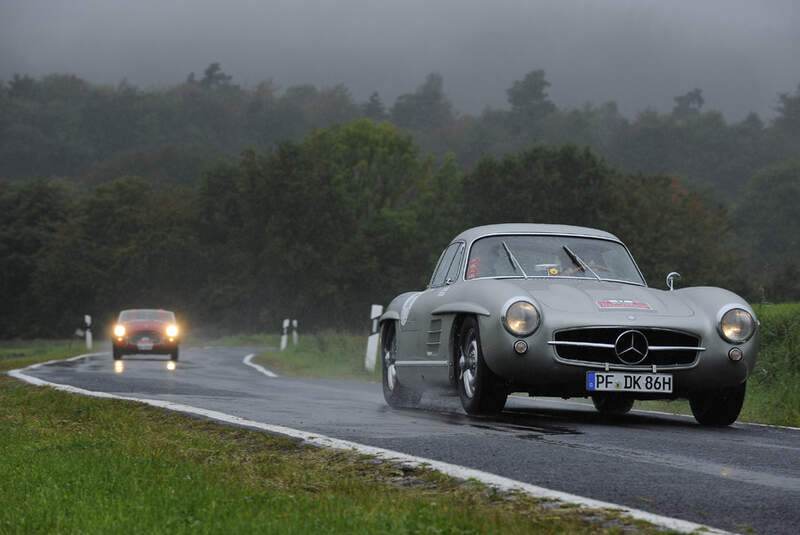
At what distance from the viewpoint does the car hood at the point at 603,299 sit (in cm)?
954

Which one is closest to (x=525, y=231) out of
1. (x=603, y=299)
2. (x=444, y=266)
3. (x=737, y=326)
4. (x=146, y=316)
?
(x=444, y=266)

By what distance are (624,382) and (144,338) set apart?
891 inches

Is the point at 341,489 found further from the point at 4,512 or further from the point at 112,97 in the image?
the point at 112,97

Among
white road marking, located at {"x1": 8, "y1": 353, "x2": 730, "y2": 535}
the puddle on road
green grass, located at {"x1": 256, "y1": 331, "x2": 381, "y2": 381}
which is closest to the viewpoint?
white road marking, located at {"x1": 8, "y1": 353, "x2": 730, "y2": 535}

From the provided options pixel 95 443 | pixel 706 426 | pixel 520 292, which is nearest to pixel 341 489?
pixel 95 443

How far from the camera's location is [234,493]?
5.67m

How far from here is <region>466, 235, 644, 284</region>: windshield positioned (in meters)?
10.8

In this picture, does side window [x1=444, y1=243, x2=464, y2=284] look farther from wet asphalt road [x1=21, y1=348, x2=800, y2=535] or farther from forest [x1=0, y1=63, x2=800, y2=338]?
forest [x1=0, y1=63, x2=800, y2=338]

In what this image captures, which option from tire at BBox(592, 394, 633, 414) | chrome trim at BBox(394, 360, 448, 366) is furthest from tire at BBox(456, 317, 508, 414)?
tire at BBox(592, 394, 633, 414)

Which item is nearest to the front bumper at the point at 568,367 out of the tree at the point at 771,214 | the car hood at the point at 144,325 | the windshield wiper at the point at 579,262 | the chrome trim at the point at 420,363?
the chrome trim at the point at 420,363

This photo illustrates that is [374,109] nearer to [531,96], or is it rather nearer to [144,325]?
[531,96]

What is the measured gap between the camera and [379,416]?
1002 centimetres

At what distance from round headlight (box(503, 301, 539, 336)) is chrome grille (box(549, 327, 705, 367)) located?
20 cm

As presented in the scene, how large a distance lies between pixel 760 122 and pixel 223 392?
140m
